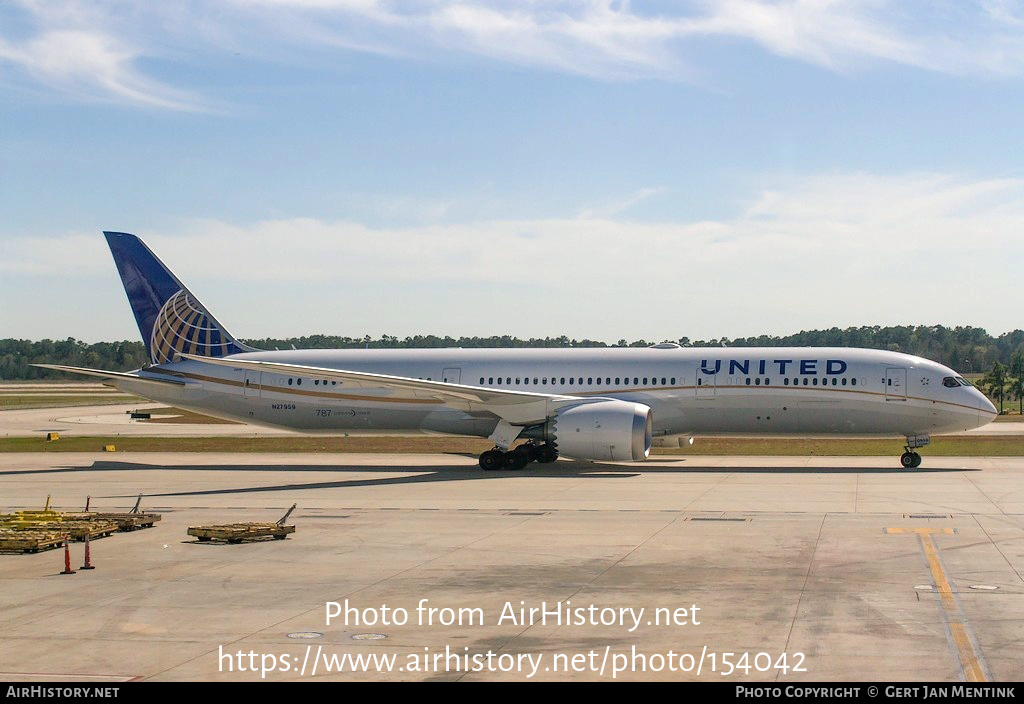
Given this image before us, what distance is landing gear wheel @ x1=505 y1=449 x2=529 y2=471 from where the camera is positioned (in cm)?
3602

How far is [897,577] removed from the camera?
52.2 ft

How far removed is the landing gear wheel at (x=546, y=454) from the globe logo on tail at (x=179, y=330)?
1407cm

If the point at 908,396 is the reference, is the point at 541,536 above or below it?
below

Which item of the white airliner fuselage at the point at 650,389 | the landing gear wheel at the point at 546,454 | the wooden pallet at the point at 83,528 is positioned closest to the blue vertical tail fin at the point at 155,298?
the white airliner fuselage at the point at 650,389

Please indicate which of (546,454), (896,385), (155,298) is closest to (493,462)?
(546,454)

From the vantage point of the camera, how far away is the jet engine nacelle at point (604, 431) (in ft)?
110

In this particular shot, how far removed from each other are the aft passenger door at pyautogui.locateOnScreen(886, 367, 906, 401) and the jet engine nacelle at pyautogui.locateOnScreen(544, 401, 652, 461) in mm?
8011

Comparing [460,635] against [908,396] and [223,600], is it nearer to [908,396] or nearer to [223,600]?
[223,600]

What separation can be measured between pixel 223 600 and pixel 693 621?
6295 mm

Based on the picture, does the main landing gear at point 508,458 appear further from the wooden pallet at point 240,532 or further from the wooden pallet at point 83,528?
the wooden pallet at point 83,528

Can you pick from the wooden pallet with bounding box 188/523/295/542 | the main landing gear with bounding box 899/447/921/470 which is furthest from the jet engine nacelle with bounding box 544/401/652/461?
the wooden pallet with bounding box 188/523/295/542

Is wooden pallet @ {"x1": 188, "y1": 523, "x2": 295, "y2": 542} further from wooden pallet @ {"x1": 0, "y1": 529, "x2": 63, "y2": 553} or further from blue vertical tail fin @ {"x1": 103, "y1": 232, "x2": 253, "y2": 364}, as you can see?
blue vertical tail fin @ {"x1": 103, "y1": 232, "x2": 253, "y2": 364}

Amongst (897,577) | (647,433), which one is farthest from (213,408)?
(897,577)
